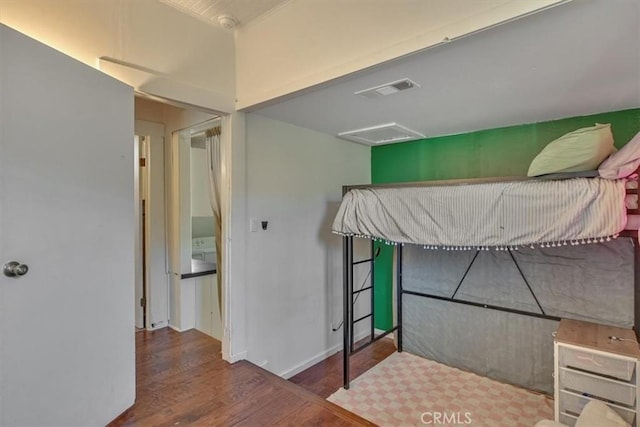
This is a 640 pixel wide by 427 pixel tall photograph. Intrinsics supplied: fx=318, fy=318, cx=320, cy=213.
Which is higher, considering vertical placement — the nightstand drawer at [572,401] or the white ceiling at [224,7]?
the white ceiling at [224,7]

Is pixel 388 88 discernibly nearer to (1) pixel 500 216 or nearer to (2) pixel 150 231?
(1) pixel 500 216

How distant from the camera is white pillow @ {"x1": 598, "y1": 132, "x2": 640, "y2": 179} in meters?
1.67

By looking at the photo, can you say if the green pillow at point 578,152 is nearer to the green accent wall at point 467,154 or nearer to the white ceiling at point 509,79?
the white ceiling at point 509,79

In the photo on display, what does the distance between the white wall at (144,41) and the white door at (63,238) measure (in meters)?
0.21

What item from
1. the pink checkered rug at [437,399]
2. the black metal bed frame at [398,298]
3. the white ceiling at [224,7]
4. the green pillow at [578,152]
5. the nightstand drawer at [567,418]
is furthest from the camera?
the pink checkered rug at [437,399]

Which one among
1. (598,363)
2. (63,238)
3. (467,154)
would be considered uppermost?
(467,154)

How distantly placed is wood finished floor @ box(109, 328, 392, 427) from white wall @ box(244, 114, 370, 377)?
0.41m

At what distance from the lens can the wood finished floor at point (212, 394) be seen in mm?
1936

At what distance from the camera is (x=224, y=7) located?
223 centimetres

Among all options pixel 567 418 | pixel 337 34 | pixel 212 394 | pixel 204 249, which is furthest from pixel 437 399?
pixel 204 249

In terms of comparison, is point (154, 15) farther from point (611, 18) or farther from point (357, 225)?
point (611, 18)

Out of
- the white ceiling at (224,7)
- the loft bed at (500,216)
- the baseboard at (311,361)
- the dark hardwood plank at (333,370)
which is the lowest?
Answer: the dark hardwood plank at (333,370)

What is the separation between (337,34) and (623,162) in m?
1.76

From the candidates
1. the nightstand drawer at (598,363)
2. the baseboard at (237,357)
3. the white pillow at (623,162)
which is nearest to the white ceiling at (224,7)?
the white pillow at (623,162)
